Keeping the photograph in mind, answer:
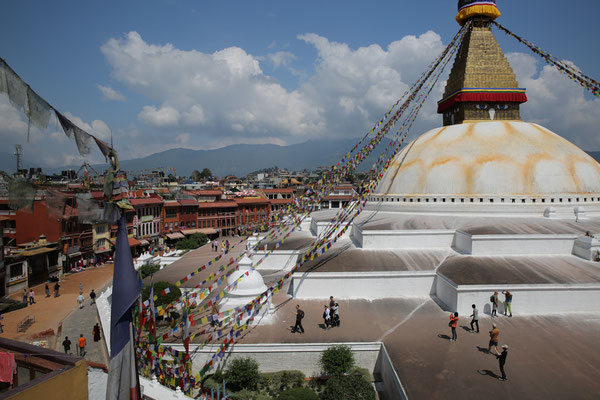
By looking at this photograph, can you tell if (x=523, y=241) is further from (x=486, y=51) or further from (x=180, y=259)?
(x=180, y=259)

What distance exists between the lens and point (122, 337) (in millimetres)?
3279

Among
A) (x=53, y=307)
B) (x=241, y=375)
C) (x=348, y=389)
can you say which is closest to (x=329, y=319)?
(x=348, y=389)

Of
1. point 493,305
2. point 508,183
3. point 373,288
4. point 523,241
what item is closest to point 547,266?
point 523,241

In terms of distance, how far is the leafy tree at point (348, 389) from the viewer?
22.7 ft

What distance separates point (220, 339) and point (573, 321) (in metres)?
8.96

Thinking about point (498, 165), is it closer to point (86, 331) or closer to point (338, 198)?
point (86, 331)

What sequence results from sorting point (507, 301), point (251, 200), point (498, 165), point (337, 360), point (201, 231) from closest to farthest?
point (337, 360), point (507, 301), point (498, 165), point (201, 231), point (251, 200)

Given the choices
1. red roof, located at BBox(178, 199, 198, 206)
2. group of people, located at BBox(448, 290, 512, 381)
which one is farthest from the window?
group of people, located at BBox(448, 290, 512, 381)

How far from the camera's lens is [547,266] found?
446 inches

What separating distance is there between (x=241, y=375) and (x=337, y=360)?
2.07 m

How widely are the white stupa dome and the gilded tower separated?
0.92m

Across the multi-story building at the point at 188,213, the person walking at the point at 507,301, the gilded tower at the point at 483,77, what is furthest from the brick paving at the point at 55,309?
the gilded tower at the point at 483,77

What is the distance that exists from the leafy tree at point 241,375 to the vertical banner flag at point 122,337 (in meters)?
4.91

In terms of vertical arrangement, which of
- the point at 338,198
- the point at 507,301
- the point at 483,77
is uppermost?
the point at 483,77
